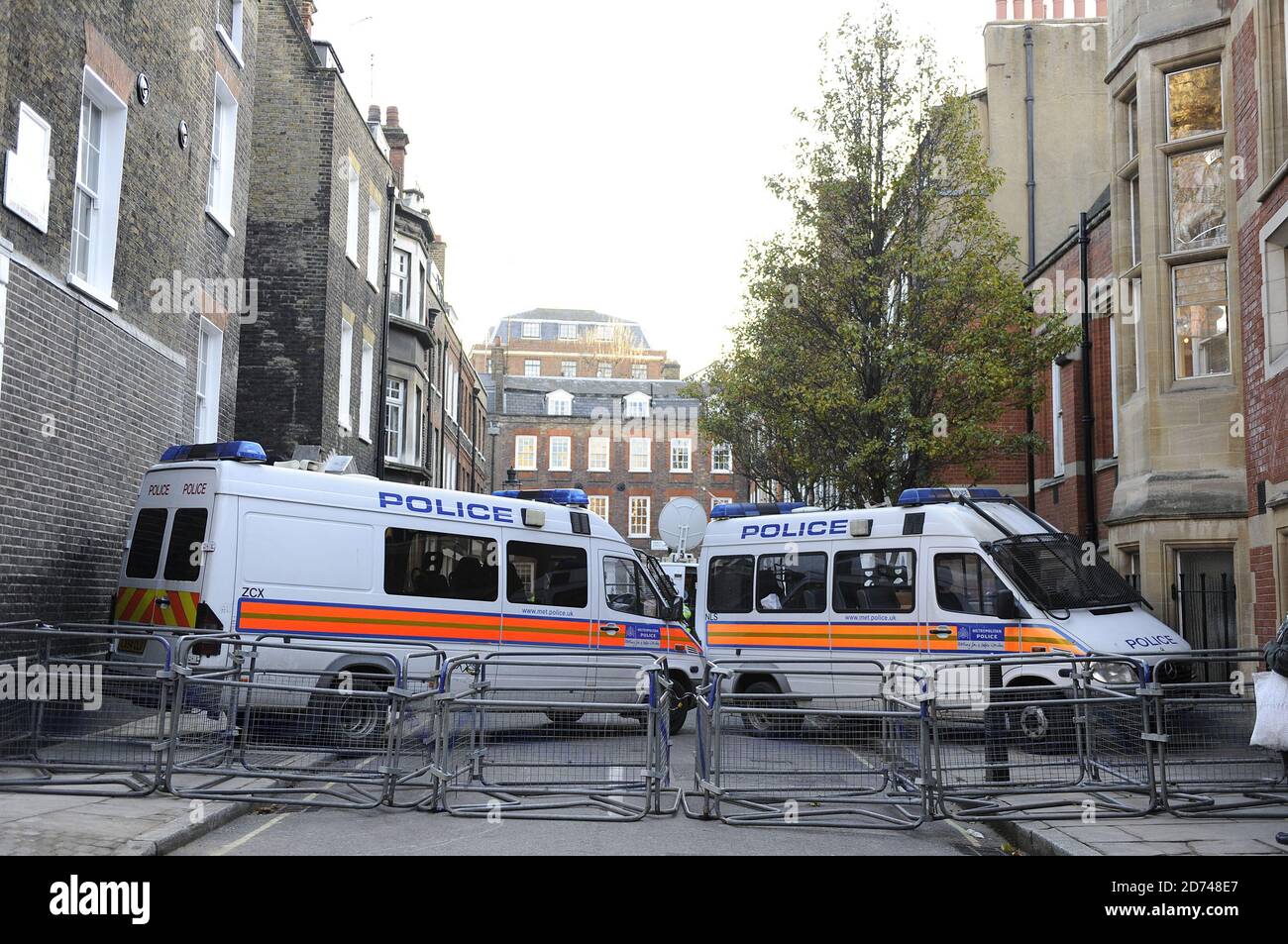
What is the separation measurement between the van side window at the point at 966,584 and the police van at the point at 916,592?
12mm

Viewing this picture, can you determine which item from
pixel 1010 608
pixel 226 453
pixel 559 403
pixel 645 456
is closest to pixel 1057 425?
pixel 1010 608

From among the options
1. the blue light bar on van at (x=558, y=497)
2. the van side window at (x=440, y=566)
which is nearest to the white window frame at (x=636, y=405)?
the blue light bar on van at (x=558, y=497)

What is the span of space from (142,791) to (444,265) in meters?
36.2

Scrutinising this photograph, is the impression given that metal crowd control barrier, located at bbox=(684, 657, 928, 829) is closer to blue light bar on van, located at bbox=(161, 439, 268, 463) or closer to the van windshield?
the van windshield

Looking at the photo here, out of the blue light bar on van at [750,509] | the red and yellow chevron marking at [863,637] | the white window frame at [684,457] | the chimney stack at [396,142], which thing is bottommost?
the red and yellow chevron marking at [863,637]

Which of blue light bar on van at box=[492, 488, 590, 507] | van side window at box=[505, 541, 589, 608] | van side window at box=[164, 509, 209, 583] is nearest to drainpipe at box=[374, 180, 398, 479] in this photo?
blue light bar on van at box=[492, 488, 590, 507]

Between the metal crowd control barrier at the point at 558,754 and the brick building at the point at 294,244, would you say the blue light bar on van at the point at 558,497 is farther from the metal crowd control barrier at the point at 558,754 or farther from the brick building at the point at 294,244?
the brick building at the point at 294,244

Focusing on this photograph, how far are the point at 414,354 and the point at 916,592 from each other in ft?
59.9

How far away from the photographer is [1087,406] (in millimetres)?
19797

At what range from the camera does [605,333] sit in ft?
359

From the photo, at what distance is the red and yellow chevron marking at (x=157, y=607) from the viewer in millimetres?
10883

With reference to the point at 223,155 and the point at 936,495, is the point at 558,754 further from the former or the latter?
the point at 223,155

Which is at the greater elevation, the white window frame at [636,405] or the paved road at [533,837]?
the white window frame at [636,405]
